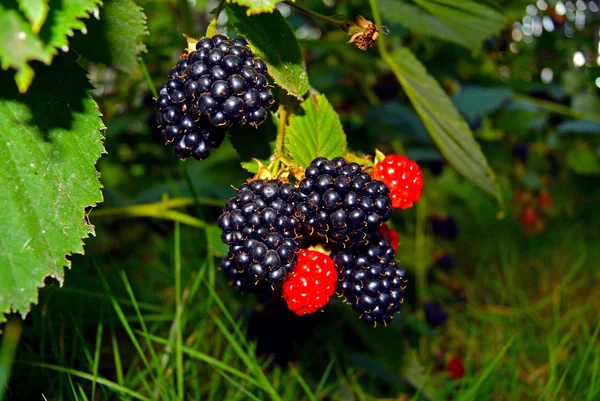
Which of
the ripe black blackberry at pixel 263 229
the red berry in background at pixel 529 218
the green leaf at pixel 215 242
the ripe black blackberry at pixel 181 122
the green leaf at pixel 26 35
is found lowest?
the red berry in background at pixel 529 218

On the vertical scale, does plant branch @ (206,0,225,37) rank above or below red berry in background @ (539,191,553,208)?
above

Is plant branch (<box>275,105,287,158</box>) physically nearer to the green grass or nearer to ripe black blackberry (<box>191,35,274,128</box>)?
ripe black blackberry (<box>191,35,274,128</box>)

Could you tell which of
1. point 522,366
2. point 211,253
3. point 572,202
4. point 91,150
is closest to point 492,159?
point 522,366

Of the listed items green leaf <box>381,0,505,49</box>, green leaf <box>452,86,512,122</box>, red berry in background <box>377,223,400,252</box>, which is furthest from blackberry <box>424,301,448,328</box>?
red berry in background <box>377,223,400,252</box>

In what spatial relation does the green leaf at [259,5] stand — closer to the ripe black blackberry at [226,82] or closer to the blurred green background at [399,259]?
the ripe black blackberry at [226,82]

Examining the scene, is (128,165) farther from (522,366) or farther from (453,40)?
(522,366)

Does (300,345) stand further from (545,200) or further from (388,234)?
(545,200)

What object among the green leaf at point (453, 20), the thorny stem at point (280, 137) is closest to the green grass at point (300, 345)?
the thorny stem at point (280, 137)
